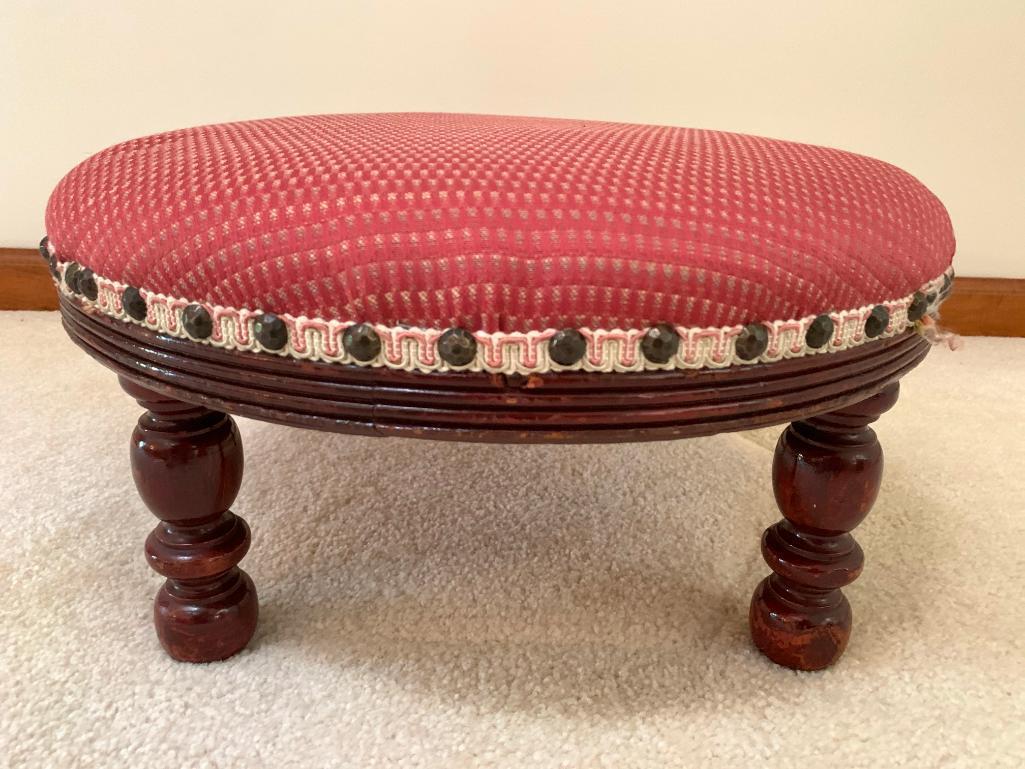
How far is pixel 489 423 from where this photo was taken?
394 mm

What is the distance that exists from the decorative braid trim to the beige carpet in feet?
0.83

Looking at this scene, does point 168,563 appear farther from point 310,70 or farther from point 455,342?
point 310,70

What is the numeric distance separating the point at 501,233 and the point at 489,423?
0.29ft

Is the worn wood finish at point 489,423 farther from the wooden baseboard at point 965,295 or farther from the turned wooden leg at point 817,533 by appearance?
the wooden baseboard at point 965,295

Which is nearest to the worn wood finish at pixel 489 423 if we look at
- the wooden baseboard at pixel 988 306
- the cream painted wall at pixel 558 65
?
the cream painted wall at pixel 558 65

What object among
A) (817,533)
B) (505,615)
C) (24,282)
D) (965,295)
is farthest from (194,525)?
(965,295)

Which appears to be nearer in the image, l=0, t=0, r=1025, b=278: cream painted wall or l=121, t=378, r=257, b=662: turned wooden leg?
l=121, t=378, r=257, b=662: turned wooden leg

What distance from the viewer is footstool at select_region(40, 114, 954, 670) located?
37 cm

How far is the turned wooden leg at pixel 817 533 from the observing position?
51 centimetres

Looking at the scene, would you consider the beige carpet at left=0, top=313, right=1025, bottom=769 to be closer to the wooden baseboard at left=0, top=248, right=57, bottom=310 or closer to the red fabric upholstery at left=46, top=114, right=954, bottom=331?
the red fabric upholstery at left=46, top=114, right=954, bottom=331

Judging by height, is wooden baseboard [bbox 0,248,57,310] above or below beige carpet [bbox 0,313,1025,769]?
below

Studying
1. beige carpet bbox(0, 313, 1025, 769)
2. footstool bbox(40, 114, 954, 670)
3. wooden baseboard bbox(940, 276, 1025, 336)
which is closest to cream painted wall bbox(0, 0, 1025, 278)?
wooden baseboard bbox(940, 276, 1025, 336)

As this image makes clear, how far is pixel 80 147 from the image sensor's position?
3.85 feet

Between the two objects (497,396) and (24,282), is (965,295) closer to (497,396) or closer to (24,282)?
(497,396)
